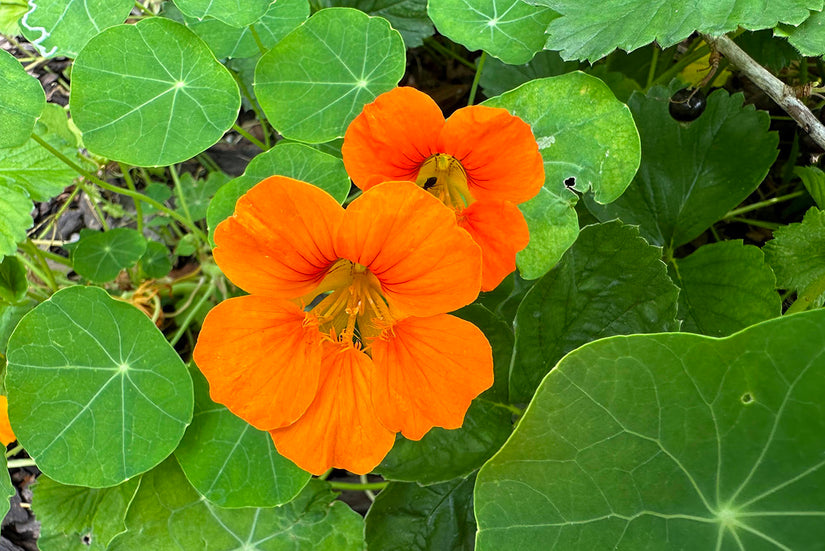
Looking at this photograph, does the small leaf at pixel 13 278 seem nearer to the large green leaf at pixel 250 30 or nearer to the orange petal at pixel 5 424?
the orange petal at pixel 5 424

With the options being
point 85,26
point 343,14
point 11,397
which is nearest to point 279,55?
point 343,14

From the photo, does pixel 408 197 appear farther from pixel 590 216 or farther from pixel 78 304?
pixel 78 304

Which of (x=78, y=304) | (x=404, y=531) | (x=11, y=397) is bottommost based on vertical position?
(x=404, y=531)

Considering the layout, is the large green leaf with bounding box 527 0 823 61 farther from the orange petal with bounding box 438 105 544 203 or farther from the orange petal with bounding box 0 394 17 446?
the orange petal with bounding box 0 394 17 446

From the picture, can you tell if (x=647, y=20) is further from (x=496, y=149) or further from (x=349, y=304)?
(x=349, y=304)

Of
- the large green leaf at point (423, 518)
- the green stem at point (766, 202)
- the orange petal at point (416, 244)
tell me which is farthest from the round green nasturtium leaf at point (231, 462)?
the green stem at point (766, 202)

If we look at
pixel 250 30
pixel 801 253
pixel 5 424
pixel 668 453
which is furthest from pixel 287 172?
Answer: pixel 801 253

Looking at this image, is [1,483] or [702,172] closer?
[1,483]
